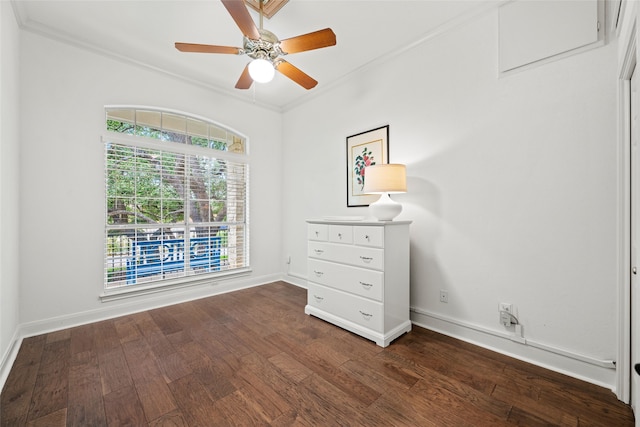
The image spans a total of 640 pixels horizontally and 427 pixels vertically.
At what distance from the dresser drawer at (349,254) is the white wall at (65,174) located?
1.95 metres

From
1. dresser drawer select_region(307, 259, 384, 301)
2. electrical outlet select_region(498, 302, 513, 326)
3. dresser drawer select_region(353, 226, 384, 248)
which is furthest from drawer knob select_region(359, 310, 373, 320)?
electrical outlet select_region(498, 302, 513, 326)

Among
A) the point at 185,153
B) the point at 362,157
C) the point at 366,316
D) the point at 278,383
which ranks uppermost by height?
the point at 185,153

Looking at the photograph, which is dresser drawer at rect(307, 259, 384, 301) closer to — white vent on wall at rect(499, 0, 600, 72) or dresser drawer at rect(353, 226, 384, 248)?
dresser drawer at rect(353, 226, 384, 248)

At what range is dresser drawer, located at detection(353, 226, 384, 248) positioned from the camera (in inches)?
86.4

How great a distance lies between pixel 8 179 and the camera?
76.2 inches

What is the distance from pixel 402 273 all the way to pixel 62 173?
3.36m

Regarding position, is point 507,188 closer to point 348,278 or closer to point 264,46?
point 348,278

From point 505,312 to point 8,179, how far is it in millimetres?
3910

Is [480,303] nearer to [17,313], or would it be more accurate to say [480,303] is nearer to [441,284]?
[441,284]

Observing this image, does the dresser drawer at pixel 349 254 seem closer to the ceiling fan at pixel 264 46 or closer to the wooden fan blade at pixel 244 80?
the ceiling fan at pixel 264 46

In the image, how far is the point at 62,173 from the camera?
249 centimetres

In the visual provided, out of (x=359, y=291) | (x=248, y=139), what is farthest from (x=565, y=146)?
(x=248, y=139)

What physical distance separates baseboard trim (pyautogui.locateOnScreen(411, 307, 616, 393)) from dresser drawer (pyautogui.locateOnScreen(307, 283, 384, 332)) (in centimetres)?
62

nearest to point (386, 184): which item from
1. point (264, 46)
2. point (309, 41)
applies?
point (309, 41)
